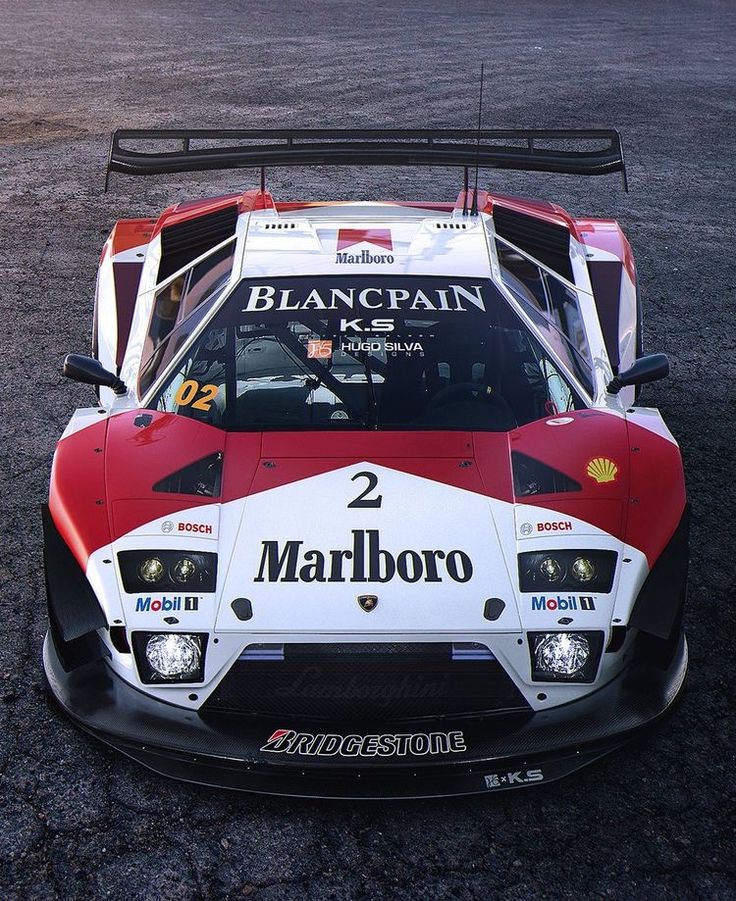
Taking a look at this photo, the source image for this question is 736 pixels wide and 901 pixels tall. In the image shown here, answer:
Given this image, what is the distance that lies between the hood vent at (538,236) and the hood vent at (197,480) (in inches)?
81.1

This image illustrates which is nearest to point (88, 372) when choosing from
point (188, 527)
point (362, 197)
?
point (188, 527)

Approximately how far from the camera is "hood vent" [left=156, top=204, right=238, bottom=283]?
5.38 meters

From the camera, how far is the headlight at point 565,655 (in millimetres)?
3457

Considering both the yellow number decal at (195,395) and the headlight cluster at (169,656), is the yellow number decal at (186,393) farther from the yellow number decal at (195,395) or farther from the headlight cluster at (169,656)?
the headlight cluster at (169,656)

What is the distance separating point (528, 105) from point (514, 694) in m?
11.2

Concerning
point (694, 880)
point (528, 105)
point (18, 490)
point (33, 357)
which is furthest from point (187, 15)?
point (694, 880)

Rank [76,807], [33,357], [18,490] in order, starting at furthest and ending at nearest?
[33,357] → [18,490] → [76,807]

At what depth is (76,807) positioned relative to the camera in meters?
3.54

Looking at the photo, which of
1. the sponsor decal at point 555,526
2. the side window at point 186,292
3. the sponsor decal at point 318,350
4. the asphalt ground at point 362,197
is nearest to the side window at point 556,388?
the sponsor decal at point 555,526

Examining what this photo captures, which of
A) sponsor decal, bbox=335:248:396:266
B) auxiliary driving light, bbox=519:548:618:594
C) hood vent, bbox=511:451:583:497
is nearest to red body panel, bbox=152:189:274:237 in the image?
sponsor decal, bbox=335:248:396:266

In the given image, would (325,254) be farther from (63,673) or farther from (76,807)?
(76,807)

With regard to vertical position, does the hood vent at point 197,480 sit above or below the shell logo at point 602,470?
below

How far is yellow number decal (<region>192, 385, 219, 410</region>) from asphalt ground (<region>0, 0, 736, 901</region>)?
1.03m

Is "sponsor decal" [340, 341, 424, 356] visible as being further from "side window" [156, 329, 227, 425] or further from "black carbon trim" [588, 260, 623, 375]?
"black carbon trim" [588, 260, 623, 375]
